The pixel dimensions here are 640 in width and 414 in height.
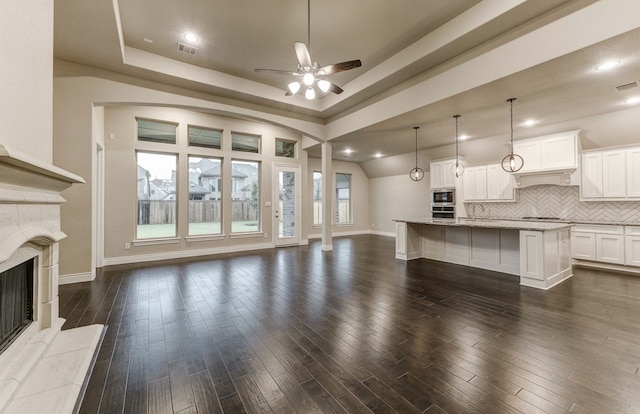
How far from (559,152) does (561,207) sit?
1.29 meters

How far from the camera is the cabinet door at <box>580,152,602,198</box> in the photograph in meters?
5.21

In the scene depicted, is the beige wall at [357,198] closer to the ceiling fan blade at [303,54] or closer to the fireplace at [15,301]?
the ceiling fan blade at [303,54]

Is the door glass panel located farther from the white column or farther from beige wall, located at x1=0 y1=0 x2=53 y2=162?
beige wall, located at x1=0 y1=0 x2=53 y2=162

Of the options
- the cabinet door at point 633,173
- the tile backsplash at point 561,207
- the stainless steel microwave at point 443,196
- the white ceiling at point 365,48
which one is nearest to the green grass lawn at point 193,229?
the white ceiling at point 365,48

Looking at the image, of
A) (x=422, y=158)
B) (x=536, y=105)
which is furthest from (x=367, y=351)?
(x=422, y=158)

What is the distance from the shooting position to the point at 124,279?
14.1ft

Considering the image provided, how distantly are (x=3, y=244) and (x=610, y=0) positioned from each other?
5.34 m

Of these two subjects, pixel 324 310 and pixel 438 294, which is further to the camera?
pixel 438 294

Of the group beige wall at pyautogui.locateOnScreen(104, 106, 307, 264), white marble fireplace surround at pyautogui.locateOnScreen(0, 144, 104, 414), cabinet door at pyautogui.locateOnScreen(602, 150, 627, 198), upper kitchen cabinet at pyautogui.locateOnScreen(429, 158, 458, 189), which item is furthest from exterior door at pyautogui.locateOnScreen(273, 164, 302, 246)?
cabinet door at pyautogui.locateOnScreen(602, 150, 627, 198)

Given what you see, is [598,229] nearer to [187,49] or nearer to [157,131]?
[187,49]

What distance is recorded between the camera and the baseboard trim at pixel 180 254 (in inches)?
211

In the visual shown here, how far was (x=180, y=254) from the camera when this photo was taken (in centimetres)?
604

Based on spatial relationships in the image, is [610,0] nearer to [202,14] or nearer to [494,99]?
[494,99]

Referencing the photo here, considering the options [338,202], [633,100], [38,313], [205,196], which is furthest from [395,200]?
[38,313]
